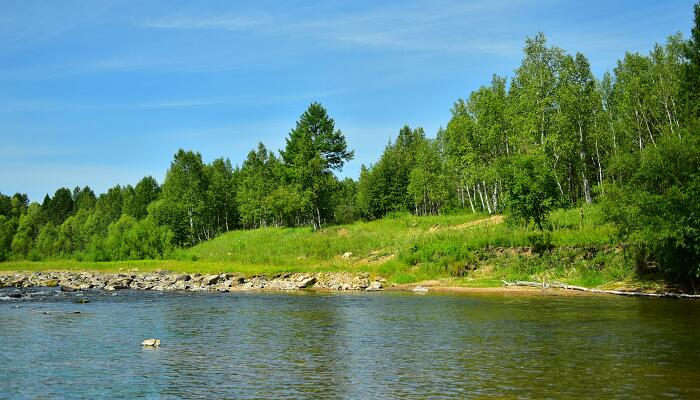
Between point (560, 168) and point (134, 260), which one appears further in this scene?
point (134, 260)

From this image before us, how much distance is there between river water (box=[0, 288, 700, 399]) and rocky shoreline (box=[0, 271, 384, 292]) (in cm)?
1400

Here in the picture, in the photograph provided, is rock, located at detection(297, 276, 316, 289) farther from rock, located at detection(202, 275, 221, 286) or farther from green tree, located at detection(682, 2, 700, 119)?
green tree, located at detection(682, 2, 700, 119)

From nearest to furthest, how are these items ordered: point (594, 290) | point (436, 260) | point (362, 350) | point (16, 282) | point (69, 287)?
point (362, 350), point (594, 290), point (436, 260), point (69, 287), point (16, 282)

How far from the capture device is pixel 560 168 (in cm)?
7106

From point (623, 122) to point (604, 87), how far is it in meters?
15.3

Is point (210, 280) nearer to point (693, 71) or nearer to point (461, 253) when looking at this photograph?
point (461, 253)

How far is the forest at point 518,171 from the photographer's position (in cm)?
3638

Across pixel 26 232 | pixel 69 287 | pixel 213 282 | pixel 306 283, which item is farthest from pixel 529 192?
pixel 26 232

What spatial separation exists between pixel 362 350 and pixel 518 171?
34340 mm

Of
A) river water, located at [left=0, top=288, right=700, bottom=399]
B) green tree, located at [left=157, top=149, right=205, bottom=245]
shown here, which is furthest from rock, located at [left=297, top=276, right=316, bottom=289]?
green tree, located at [left=157, top=149, right=205, bottom=245]

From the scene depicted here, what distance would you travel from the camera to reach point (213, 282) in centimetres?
5688

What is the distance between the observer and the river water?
17.4 meters

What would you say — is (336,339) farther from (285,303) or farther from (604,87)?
(604,87)

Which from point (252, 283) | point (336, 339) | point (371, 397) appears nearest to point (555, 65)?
point (252, 283)
